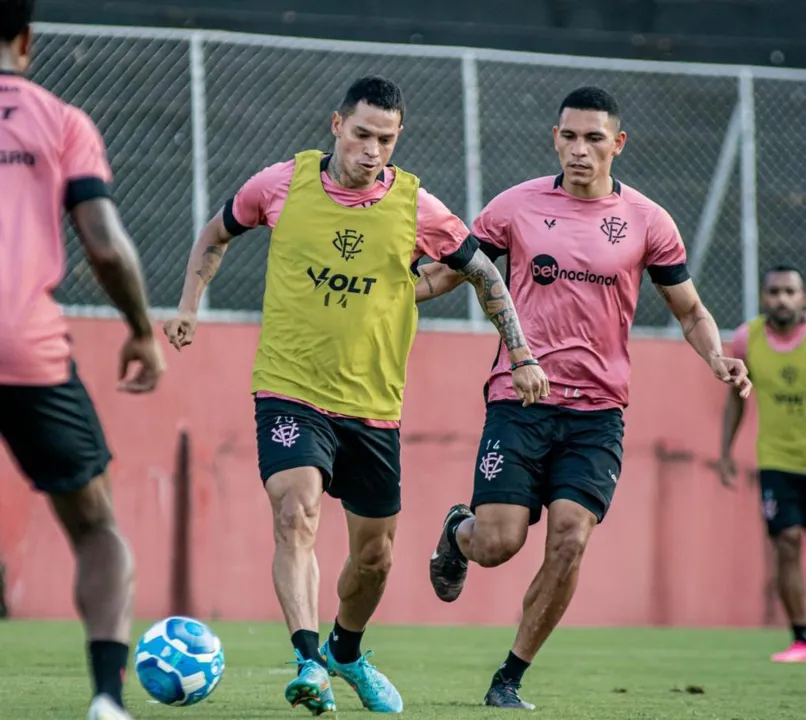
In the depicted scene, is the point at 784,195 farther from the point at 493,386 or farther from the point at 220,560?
the point at 493,386

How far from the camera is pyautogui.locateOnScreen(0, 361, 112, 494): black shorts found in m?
4.49

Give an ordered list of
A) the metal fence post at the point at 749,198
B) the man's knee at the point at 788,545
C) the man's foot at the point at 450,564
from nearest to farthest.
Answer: the man's foot at the point at 450,564 → the man's knee at the point at 788,545 → the metal fence post at the point at 749,198

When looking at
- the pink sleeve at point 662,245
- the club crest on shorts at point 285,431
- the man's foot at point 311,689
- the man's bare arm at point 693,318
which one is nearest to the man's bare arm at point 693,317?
the man's bare arm at point 693,318

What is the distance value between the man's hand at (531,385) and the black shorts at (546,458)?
1.66 feet

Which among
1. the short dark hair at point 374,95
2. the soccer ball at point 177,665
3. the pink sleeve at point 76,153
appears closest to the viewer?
the pink sleeve at point 76,153

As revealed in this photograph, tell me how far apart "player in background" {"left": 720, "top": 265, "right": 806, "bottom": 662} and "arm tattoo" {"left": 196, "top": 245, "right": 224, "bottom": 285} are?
5.19m

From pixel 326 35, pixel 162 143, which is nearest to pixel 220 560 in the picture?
pixel 162 143

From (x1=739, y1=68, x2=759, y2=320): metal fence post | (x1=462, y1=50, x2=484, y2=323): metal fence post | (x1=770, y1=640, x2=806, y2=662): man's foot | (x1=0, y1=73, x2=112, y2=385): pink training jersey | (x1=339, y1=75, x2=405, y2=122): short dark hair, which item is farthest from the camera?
(x1=739, y1=68, x2=759, y2=320): metal fence post

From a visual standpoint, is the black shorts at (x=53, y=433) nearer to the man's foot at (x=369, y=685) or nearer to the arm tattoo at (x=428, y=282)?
the man's foot at (x=369, y=685)

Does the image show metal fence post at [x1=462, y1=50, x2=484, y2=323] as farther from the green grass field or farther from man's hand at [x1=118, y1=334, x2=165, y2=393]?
man's hand at [x1=118, y1=334, x2=165, y2=393]

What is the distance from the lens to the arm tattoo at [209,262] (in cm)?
724

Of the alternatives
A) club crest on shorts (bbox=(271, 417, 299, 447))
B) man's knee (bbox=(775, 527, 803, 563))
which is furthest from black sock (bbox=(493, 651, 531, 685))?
man's knee (bbox=(775, 527, 803, 563))

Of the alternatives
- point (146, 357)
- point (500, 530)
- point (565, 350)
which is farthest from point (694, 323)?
point (146, 357)

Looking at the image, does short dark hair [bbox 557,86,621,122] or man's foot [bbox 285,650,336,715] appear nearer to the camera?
man's foot [bbox 285,650,336,715]
